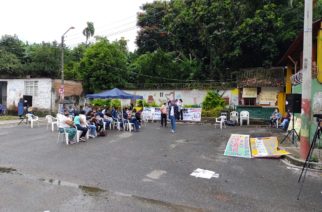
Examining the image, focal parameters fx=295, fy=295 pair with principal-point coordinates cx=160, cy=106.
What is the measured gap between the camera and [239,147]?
1029 cm

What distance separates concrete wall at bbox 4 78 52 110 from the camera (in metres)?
29.4

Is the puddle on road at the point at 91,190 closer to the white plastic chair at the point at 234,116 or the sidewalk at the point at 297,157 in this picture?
the sidewalk at the point at 297,157

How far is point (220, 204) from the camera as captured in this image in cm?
536

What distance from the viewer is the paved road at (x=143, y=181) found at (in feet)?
17.4

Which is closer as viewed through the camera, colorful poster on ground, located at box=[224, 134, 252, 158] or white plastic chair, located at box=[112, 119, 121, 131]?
colorful poster on ground, located at box=[224, 134, 252, 158]

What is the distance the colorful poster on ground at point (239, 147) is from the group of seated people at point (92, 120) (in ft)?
20.2

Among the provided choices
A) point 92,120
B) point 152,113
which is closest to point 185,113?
point 152,113

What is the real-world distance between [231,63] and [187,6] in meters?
7.54

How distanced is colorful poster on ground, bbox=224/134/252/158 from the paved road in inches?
15.5

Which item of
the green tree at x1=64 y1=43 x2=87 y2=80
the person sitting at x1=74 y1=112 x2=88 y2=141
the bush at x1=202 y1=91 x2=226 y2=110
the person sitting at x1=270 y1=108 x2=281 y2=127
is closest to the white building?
the green tree at x1=64 y1=43 x2=87 y2=80

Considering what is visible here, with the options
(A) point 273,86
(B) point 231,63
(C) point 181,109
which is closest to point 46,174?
(C) point 181,109

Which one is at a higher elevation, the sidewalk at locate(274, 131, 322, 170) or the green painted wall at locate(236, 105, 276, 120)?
the green painted wall at locate(236, 105, 276, 120)

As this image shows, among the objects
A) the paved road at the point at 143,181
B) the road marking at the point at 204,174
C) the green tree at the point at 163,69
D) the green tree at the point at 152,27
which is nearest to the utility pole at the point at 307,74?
the paved road at the point at 143,181

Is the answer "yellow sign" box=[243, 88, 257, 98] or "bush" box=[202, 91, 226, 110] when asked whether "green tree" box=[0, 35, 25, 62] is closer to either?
"bush" box=[202, 91, 226, 110]
